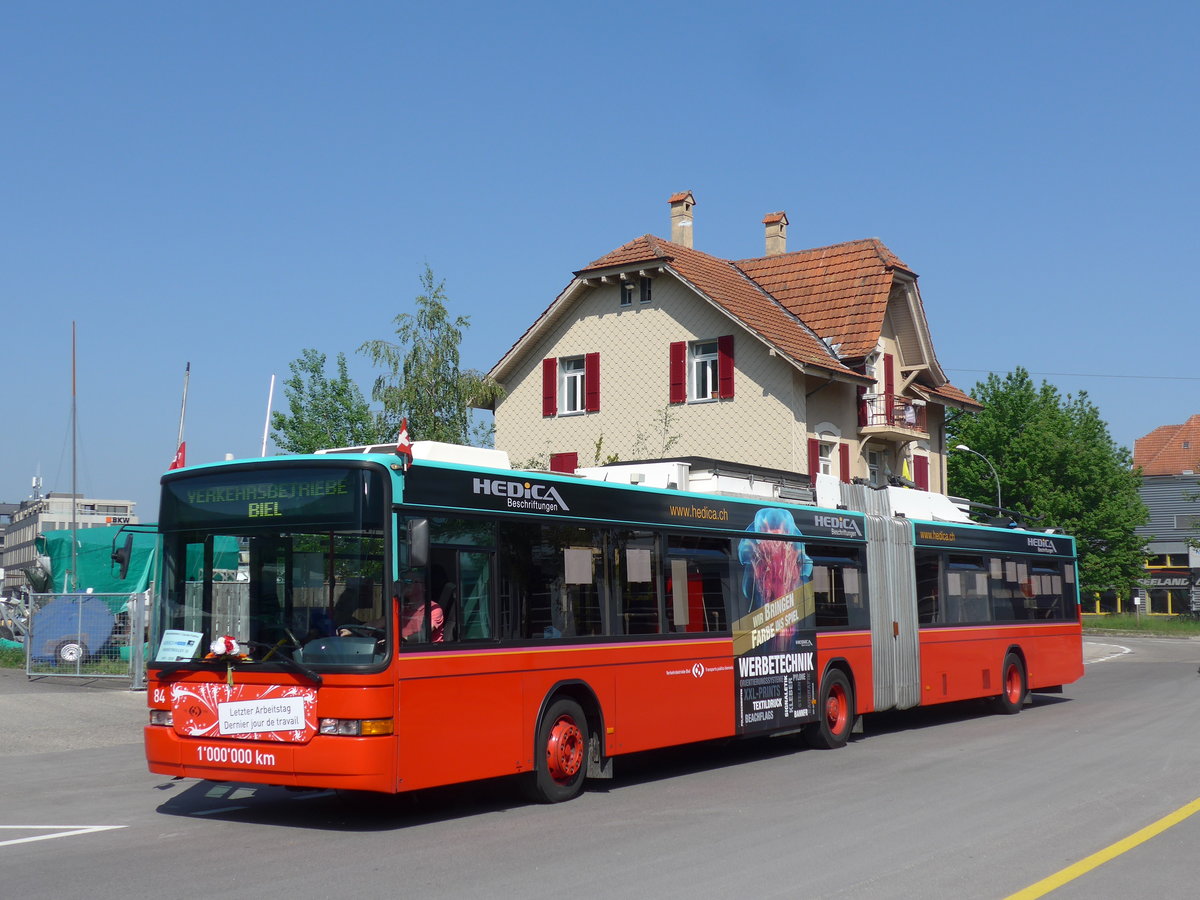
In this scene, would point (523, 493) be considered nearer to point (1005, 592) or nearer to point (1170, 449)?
point (1005, 592)

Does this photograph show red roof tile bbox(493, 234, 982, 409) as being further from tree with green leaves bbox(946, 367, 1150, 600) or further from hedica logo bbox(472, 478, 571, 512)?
tree with green leaves bbox(946, 367, 1150, 600)

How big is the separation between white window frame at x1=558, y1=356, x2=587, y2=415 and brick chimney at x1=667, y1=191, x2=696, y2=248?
622 centimetres

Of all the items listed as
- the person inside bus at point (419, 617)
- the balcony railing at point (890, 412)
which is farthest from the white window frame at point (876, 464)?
the person inside bus at point (419, 617)

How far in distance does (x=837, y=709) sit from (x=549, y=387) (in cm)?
2452

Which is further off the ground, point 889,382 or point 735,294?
point 735,294

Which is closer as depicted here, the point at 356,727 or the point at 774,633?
the point at 356,727

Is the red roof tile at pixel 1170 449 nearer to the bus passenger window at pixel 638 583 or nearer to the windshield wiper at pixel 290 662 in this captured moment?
the bus passenger window at pixel 638 583

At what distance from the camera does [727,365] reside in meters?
36.3

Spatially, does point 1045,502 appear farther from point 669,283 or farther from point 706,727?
point 706,727

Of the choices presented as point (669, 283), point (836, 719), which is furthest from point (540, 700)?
point (669, 283)

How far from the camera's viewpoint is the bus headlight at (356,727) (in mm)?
9203

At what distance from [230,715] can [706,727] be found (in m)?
5.21

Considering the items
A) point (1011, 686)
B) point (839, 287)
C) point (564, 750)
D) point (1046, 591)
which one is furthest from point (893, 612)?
point (839, 287)

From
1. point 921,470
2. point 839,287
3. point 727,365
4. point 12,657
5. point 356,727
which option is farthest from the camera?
point 921,470
